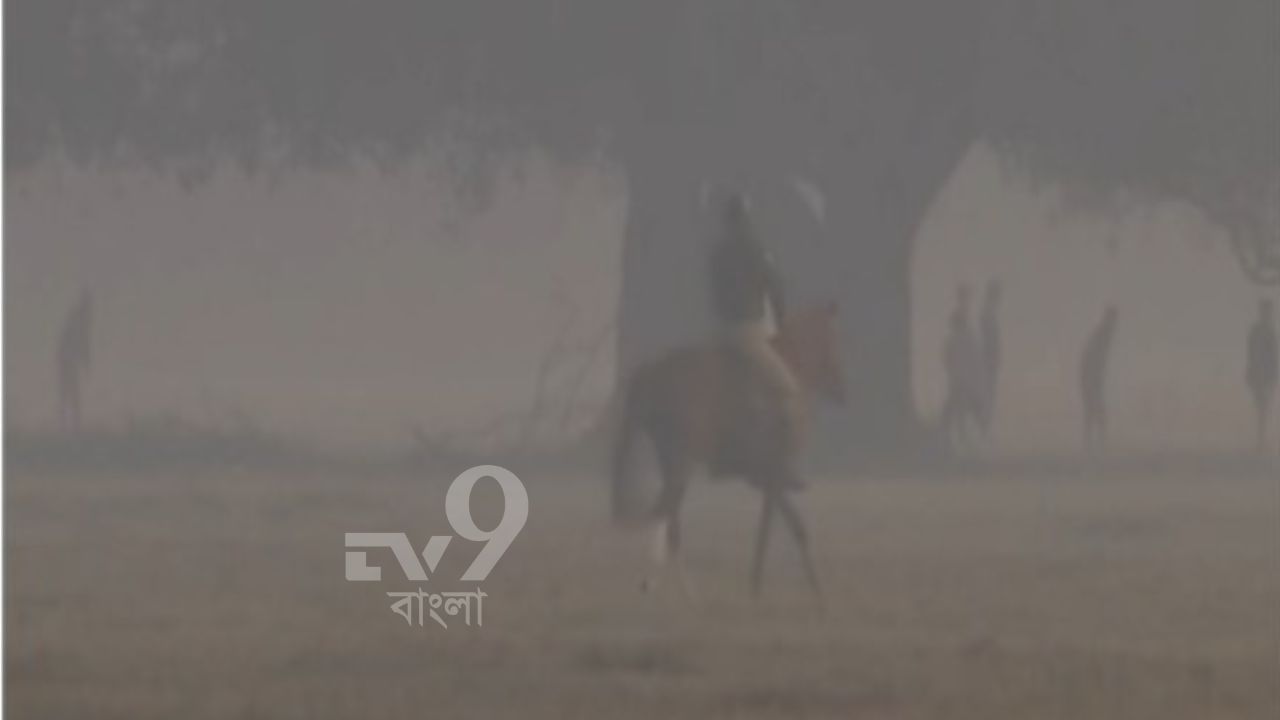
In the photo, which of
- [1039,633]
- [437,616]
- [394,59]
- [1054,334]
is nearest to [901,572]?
[1039,633]

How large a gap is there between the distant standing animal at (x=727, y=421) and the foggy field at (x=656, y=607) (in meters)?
0.06

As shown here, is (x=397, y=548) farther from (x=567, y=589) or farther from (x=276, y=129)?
(x=276, y=129)

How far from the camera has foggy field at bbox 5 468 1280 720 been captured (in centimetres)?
628

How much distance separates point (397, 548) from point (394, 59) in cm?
145

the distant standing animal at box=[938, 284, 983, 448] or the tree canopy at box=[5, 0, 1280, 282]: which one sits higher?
the tree canopy at box=[5, 0, 1280, 282]

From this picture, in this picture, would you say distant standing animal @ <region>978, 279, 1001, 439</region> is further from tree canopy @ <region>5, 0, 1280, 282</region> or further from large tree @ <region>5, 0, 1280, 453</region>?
tree canopy @ <region>5, 0, 1280, 282</region>

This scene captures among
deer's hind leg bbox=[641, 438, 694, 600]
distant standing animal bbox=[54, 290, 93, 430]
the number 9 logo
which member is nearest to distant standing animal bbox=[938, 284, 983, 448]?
deer's hind leg bbox=[641, 438, 694, 600]

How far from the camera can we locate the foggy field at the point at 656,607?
628 cm

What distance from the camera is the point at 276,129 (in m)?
6.52

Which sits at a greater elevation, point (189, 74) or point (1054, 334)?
point (189, 74)

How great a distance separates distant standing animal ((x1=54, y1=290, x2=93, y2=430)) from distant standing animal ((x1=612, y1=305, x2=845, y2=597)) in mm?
1616

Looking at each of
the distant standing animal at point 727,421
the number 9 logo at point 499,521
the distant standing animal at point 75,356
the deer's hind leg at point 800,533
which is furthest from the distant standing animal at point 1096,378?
the distant standing animal at point 75,356

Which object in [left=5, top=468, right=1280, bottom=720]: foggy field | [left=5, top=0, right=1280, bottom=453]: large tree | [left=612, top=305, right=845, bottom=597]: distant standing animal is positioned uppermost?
[left=5, top=0, right=1280, bottom=453]: large tree

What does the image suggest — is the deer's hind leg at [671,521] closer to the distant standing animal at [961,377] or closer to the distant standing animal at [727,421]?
the distant standing animal at [727,421]
